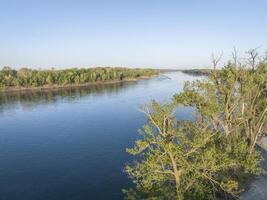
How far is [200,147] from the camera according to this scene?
2334 centimetres

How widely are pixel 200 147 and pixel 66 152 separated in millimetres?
24740

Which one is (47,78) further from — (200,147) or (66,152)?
(200,147)

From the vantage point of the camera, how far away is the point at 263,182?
26.5 metres

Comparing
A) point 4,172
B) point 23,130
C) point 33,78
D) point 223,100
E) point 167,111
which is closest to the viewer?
point 167,111

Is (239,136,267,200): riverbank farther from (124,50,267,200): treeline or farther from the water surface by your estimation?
the water surface

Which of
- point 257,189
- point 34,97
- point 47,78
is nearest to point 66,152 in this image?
point 257,189

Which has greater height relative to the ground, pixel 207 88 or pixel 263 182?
pixel 207 88

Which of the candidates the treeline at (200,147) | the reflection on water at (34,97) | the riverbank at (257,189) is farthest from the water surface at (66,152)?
the reflection on water at (34,97)

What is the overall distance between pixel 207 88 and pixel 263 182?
10.0 meters

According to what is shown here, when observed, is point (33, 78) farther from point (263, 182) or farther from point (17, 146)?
point (263, 182)

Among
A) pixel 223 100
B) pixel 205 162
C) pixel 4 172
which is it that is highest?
pixel 223 100

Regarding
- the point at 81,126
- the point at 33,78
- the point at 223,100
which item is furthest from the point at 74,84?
the point at 223,100

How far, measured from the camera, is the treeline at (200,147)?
18.7 m

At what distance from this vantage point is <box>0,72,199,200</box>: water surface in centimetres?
3020
